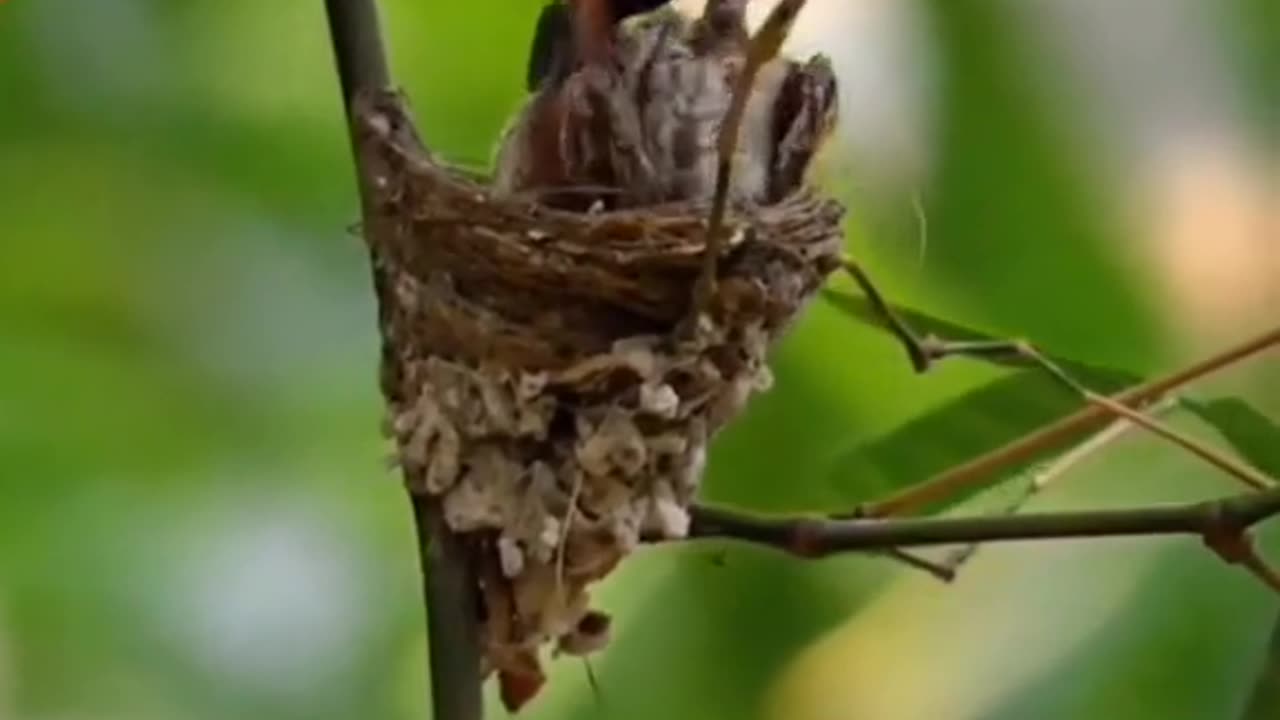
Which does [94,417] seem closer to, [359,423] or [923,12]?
[359,423]

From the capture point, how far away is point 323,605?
5.41ft

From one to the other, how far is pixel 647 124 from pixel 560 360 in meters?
0.15

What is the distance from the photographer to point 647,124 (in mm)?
953

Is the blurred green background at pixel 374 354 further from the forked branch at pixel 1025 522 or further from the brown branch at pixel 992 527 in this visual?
the brown branch at pixel 992 527

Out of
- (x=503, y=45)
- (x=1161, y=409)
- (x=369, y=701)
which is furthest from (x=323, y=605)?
(x=1161, y=409)

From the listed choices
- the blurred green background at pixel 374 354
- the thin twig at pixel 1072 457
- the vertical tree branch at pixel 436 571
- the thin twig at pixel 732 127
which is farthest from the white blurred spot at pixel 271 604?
the thin twig at pixel 732 127

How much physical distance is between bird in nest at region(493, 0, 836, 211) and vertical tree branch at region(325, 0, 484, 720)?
9 cm

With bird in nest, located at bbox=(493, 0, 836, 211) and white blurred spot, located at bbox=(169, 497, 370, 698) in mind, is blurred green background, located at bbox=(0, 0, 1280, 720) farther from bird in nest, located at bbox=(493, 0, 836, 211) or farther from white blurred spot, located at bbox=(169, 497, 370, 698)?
bird in nest, located at bbox=(493, 0, 836, 211)

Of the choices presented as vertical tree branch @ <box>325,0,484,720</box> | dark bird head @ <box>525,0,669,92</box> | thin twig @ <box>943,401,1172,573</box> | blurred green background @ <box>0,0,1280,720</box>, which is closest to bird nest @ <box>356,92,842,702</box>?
vertical tree branch @ <box>325,0,484,720</box>

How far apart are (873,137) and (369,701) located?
0.58 meters

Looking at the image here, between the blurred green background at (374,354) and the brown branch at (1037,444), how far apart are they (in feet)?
1.69

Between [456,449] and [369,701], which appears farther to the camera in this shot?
[369,701]

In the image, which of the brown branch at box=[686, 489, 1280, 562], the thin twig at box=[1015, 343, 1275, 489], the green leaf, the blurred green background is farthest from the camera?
the blurred green background

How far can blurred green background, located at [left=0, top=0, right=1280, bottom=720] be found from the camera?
1.58 m
